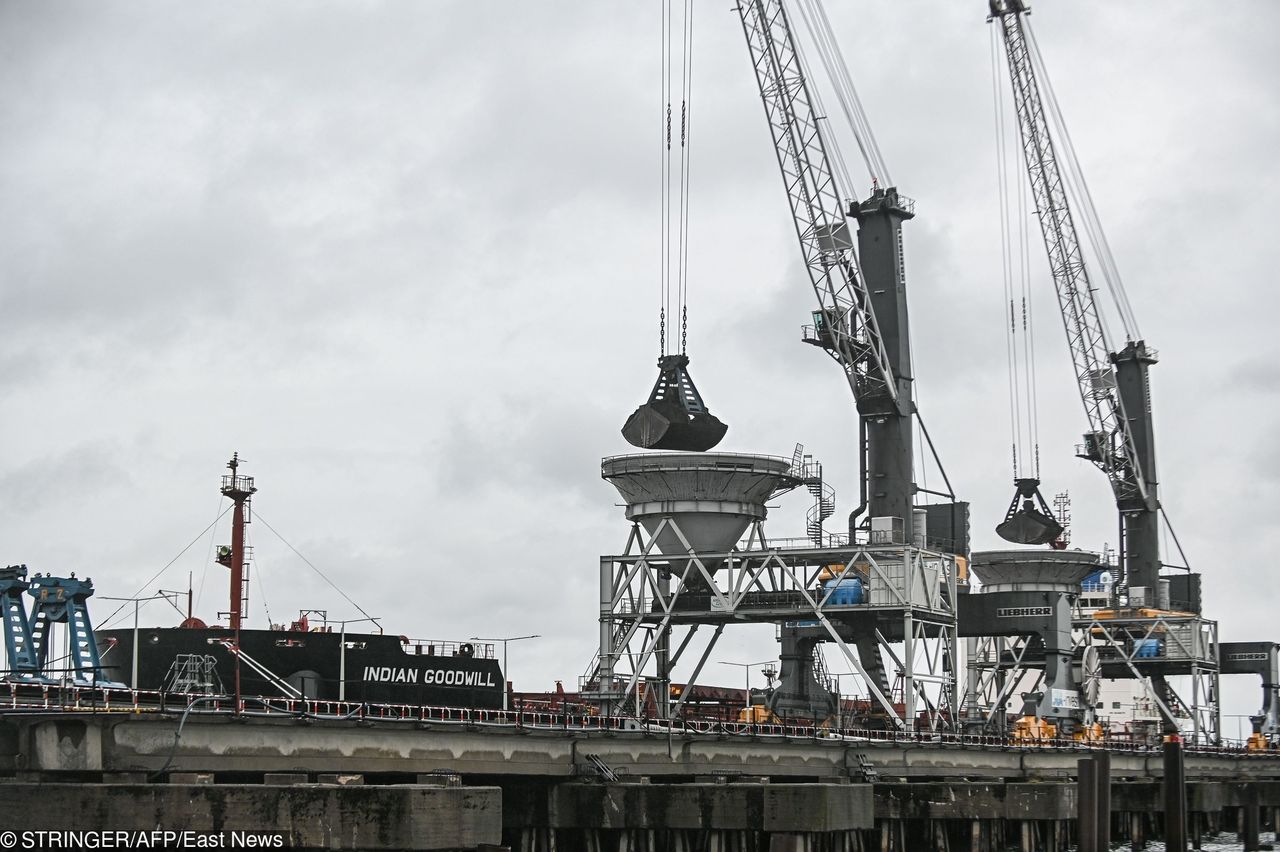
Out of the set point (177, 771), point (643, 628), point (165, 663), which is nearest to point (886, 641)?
point (643, 628)

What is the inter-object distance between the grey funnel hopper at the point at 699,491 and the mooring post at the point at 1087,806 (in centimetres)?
4143

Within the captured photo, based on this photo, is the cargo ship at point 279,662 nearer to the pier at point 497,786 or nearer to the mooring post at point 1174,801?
the pier at point 497,786

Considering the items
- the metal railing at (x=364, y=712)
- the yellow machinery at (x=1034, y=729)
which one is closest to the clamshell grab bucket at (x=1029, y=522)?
the yellow machinery at (x=1034, y=729)

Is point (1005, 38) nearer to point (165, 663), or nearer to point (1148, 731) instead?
point (1148, 731)

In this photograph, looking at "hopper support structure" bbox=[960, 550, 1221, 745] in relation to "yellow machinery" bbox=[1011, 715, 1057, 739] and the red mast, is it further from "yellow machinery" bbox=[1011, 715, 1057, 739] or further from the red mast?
the red mast

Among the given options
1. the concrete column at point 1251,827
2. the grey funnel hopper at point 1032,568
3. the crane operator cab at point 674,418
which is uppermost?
the crane operator cab at point 674,418

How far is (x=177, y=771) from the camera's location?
5312cm

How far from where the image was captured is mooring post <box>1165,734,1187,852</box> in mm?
66250

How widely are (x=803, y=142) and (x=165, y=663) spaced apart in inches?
2367

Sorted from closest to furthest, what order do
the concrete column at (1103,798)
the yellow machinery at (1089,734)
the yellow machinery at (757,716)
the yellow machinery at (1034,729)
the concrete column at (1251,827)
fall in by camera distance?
the concrete column at (1103,798), the concrete column at (1251,827), the yellow machinery at (757,716), the yellow machinery at (1034,729), the yellow machinery at (1089,734)

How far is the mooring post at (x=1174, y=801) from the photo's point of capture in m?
66.2

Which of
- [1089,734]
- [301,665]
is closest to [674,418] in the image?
[1089,734]

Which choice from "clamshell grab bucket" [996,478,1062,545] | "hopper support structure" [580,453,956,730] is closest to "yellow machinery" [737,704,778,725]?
"hopper support structure" [580,453,956,730]

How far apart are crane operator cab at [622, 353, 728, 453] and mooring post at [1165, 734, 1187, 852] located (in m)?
43.3
